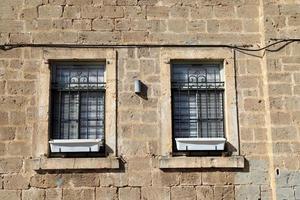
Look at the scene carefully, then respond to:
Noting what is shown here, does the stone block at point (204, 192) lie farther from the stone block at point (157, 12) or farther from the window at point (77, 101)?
the stone block at point (157, 12)

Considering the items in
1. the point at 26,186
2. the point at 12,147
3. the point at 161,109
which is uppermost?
the point at 161,109

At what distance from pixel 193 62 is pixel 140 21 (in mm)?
1094

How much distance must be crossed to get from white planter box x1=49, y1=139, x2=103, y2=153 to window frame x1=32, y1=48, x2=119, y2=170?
12cm

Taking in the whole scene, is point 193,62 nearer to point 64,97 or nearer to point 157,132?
point 157,132

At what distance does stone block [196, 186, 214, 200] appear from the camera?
8633mm

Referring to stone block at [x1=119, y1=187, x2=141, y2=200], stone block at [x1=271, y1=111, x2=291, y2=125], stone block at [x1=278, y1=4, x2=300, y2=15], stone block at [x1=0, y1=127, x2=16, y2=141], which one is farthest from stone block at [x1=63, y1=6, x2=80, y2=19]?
stone block at [x1=271, y1=111, x2=291, y2=125]

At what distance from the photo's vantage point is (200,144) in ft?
28.8

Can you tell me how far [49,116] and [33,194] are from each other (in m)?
1.22

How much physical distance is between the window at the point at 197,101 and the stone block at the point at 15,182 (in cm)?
237

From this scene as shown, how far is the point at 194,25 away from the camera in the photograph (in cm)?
927

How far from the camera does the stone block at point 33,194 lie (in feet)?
28.1

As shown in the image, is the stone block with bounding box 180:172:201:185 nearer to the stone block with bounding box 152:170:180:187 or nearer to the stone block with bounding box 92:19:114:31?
the stone block with bounding box 152:170:180:187

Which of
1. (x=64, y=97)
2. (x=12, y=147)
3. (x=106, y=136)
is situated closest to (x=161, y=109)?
(x=106, y=136)

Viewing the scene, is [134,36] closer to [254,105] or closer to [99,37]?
[99,37]
